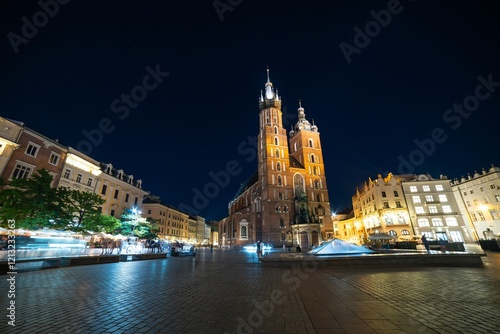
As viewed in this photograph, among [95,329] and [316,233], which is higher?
[316,233]

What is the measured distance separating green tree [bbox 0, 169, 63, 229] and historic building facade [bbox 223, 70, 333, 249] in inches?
1446

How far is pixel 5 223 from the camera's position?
18219 mm

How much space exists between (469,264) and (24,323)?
19.0 metres

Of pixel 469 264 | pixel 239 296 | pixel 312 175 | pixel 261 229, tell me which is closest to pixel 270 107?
pixel 312 175

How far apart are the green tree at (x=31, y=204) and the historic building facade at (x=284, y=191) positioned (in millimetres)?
36722

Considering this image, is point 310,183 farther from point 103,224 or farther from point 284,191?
point 103,224

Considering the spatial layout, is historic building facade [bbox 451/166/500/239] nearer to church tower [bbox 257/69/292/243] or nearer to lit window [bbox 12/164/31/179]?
church tower [bbox 257/69/292/243]

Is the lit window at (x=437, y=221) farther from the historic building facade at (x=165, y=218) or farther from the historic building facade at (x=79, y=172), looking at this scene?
the historic building facade at (x=79, y=172)

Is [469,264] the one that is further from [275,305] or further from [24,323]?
[24,323]

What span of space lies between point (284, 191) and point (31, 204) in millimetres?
42831

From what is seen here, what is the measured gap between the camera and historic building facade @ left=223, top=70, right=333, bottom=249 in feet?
153

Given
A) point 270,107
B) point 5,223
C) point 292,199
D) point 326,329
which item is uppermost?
point 270,107

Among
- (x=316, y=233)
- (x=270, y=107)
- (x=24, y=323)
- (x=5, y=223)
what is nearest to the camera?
(x=24, y=323)

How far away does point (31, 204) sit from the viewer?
1850cm
